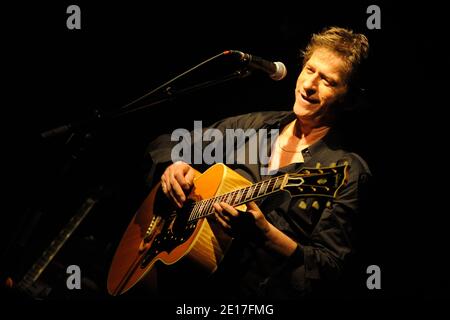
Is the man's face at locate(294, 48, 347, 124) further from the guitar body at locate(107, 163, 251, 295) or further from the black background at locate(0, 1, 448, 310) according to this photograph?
the guitar body at locate(107, 163, 251, 295)

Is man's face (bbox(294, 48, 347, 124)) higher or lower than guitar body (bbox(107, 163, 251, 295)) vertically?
higher

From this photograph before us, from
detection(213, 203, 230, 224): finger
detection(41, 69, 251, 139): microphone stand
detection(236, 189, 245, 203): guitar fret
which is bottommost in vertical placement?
detection(213, 203, 230, 224): finger

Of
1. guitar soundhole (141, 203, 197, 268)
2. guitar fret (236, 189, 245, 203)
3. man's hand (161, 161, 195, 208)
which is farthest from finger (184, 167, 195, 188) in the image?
guitar fret (236, 189, 245, 203)

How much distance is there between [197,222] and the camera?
201cm

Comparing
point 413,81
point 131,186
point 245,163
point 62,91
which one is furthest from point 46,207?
point 413,81

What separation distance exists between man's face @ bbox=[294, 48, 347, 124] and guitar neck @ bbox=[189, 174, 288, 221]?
564mm

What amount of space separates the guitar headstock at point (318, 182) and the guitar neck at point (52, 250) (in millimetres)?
1659

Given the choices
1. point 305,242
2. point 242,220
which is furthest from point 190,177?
point 305,242

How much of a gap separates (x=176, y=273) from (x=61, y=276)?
3.03 ft

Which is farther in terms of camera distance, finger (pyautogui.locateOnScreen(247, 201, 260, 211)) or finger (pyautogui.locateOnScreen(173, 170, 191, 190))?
finger (pyautogui.locateOnScreen(173, 170, 191, 190))

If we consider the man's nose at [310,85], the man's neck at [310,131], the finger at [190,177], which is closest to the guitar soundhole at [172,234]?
the finger at [190,177]

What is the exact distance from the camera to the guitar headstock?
5.32 ft

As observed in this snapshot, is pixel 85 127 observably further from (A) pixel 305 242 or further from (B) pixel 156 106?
(A) pixel 305 242

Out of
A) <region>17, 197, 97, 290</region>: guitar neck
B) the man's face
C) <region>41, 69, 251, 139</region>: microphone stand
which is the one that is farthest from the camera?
<region>17, 197, 97, 290</region>: guitar neck
